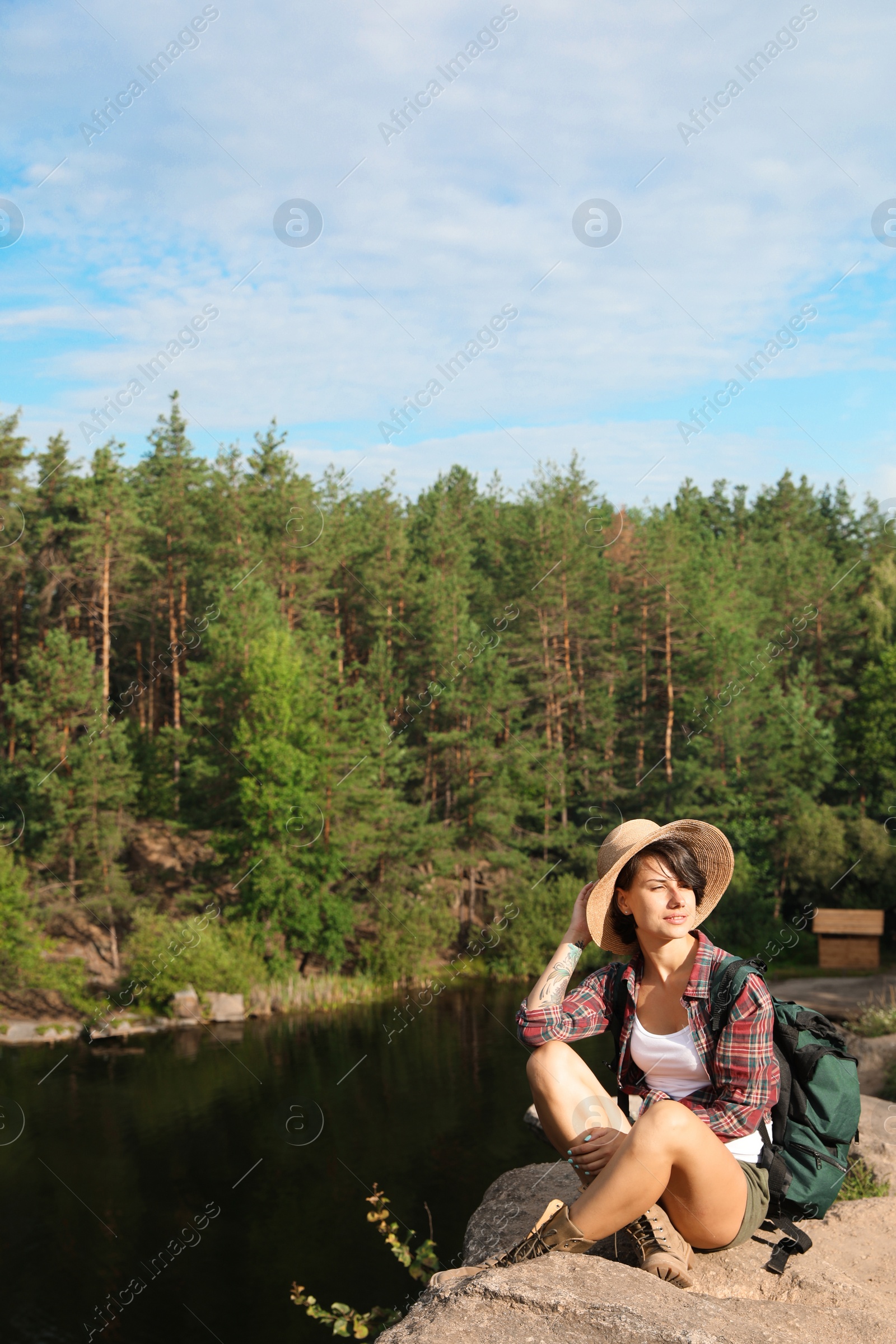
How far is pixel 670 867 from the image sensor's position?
12.2ft

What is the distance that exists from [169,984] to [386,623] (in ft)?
37.5

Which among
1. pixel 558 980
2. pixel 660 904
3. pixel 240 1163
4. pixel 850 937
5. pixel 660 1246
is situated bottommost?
pixel 240 1163

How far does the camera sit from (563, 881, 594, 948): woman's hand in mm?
3807

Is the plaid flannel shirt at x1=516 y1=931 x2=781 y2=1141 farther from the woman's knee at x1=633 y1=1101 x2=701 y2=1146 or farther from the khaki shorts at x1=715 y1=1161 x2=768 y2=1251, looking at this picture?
the woman's knee at x1=633 y1=1101 x2=701 y2=1146

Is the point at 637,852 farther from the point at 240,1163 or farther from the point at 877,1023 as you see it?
the point at 240,1163

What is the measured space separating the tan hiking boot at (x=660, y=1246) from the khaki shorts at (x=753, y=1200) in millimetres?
210

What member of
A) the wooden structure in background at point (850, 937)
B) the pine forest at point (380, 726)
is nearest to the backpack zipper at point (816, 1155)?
the pine forest at point (380, 726)

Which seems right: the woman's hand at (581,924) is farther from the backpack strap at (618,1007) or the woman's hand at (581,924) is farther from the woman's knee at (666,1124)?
the woman's knee at (666,1124)

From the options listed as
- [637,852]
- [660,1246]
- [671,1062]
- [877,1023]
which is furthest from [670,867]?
[877,1023]

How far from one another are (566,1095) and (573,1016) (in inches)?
12.1

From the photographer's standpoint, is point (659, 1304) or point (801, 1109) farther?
point (801, 1109)

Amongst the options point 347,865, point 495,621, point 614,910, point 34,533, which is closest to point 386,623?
point 495,621

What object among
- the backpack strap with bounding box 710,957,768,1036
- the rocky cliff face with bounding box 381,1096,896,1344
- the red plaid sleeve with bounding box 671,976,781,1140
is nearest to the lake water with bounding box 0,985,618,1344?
the rocky cliff face with bounding box 381,1096,896,1344

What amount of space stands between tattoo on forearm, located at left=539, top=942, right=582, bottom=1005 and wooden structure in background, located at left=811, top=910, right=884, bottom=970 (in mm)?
21333
